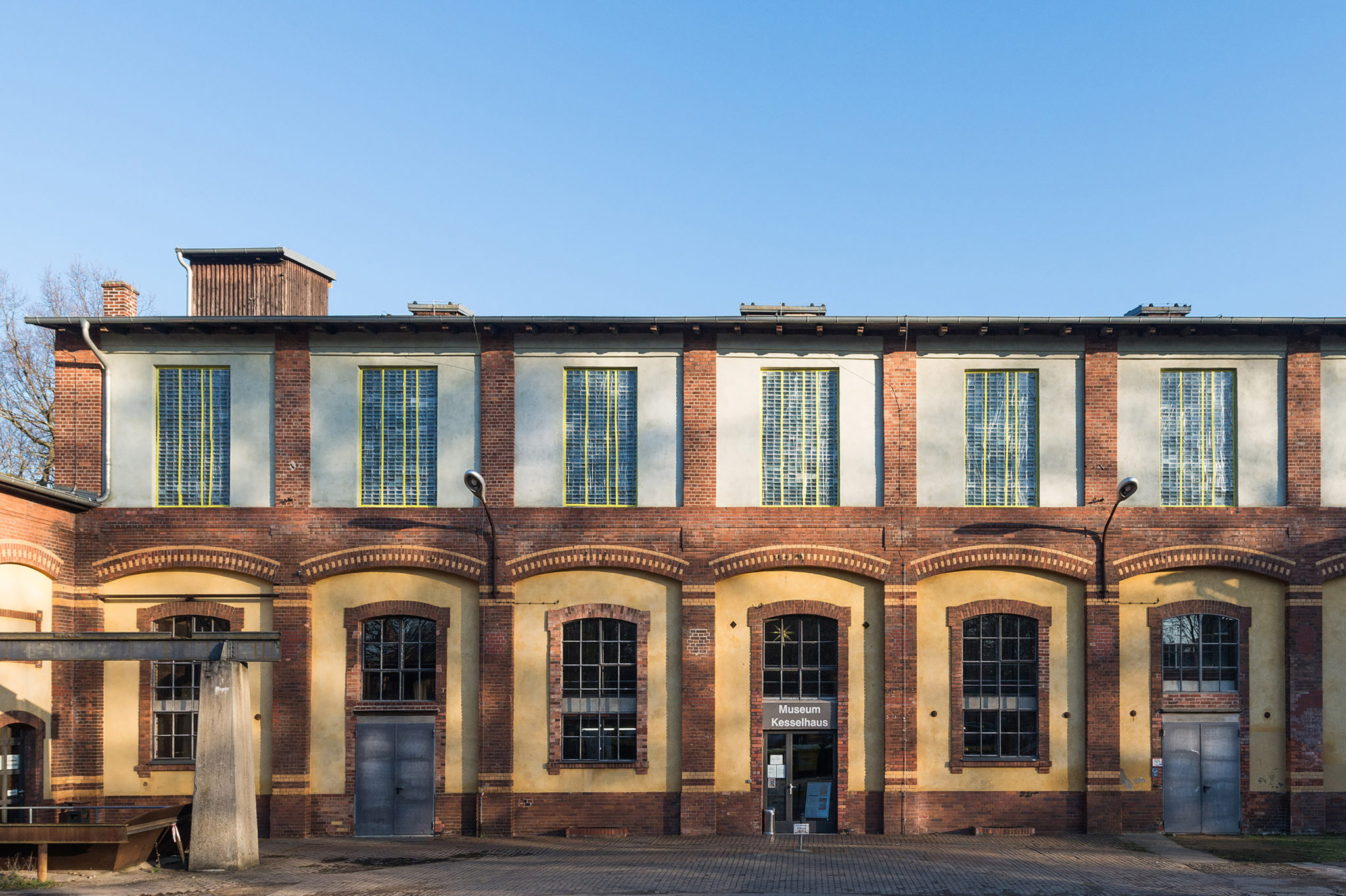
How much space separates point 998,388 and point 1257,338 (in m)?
4.86

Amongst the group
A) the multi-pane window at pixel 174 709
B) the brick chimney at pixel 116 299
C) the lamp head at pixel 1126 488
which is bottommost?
the multi-pane window at pixel 174 709

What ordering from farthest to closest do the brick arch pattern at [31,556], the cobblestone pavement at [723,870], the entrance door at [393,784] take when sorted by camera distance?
the entrance door at [393,784] < the brick arch pattern at [31,556] < the cobblestone pavement at [723,870]

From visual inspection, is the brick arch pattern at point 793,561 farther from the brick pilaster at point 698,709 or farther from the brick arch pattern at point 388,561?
the brick arch pattern at point 388,561

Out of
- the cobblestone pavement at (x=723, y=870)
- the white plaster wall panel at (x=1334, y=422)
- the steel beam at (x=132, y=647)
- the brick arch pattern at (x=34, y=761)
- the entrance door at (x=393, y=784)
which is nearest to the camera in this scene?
the cobblestone pavement at (x=723, y=870)

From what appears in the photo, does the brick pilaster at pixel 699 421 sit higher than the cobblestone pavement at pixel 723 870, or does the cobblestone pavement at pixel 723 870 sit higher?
the brick pilaster at pixel 699 421

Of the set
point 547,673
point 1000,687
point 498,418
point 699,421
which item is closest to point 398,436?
point 498,418

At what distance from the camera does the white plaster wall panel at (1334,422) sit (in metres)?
20.2

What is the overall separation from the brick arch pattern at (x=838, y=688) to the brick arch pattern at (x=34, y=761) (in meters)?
12.3

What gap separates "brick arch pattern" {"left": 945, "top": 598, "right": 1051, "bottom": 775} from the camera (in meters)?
19.8

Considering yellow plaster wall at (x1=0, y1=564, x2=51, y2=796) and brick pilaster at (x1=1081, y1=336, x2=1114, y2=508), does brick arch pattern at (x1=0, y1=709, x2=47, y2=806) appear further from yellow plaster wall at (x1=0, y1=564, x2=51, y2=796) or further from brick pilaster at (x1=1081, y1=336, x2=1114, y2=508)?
brick pilaster at (x1=1081, y1=336, x2=1114, y2=508)

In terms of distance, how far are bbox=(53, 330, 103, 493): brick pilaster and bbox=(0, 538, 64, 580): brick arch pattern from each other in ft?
4.98

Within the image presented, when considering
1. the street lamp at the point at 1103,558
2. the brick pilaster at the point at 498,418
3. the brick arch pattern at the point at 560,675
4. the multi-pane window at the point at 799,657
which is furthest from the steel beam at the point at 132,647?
the street lamp at the point at 1103,558

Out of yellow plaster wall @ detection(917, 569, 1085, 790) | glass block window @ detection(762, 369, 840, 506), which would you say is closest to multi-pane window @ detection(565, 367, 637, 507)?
glass block window @ detection(762, 369, 840, 506)

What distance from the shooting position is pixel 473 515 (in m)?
20.2
